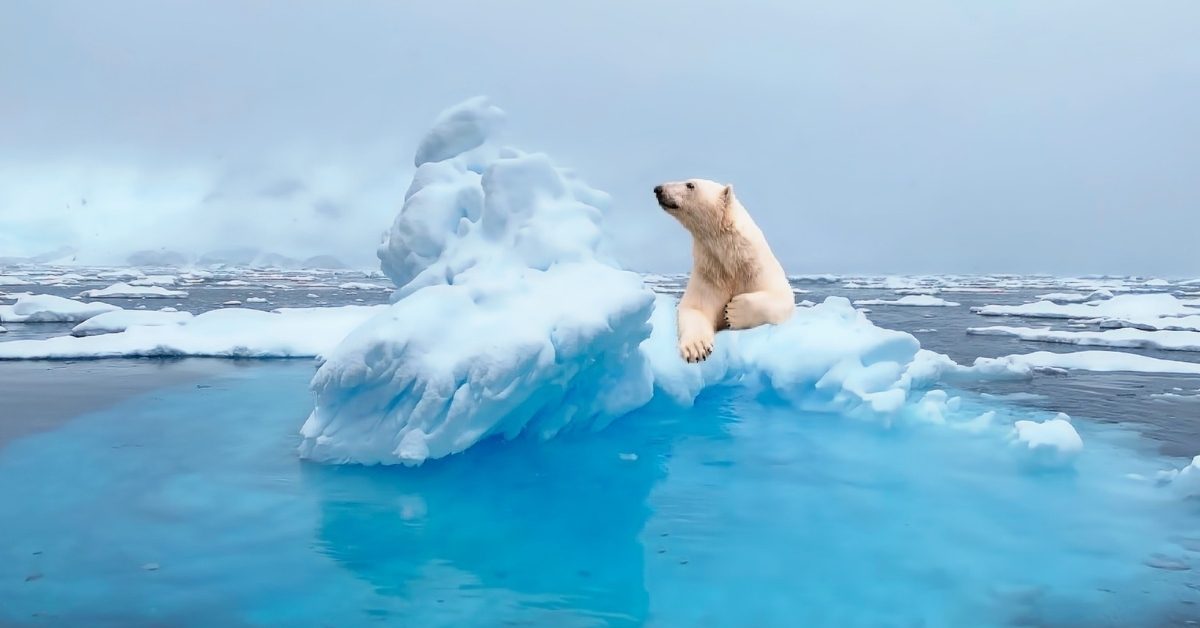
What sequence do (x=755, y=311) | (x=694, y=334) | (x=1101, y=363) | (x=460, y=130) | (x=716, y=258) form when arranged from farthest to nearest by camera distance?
1. (x=1101, y=363)
2. (x=460, y=130)
3. (x=716, y=258)
4. (x=694, y=334)
5. (x=755, y=311)

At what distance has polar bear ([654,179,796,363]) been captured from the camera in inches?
132

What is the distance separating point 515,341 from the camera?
7.10 metres

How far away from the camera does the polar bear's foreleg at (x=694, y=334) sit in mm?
3062

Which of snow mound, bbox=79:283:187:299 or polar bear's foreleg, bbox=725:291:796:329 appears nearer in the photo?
polar bear's foreleg, bbox=725:291:796:329

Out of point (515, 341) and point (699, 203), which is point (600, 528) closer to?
point (515, 341)

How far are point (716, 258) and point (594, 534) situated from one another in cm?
288

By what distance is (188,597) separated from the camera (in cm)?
459

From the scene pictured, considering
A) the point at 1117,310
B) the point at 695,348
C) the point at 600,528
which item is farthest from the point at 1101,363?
the point at 695,348

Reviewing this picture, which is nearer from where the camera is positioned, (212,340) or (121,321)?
(212,340)

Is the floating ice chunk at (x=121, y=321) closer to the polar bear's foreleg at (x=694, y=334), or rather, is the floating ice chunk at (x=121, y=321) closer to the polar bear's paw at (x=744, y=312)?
the polar bear's foreleg at (x=694, y=334)

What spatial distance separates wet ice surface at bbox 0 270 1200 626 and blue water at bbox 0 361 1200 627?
0.08 feet

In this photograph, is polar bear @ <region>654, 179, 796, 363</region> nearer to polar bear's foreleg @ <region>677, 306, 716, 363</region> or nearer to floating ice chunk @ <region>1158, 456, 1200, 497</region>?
polar bear's foreleg @ <region>677, 306, 716, 363</region>

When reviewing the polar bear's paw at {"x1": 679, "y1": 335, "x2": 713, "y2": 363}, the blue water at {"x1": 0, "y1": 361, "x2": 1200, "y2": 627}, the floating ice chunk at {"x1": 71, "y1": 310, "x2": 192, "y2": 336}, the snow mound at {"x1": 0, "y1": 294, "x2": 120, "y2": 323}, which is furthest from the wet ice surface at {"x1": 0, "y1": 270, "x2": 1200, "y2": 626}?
the snow mound at {"x1": 0, "y1": 294, "x2": 120, "y2": 323}

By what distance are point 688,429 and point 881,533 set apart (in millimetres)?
3799
